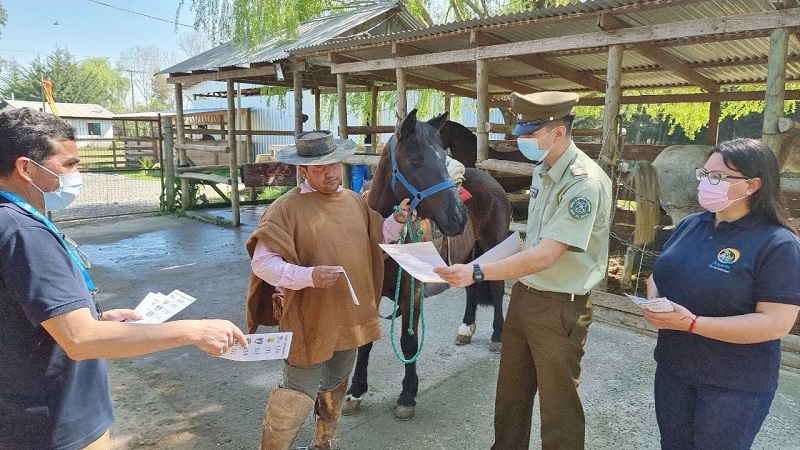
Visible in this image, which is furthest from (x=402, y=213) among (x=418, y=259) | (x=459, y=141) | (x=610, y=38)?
(x=610, y=38)

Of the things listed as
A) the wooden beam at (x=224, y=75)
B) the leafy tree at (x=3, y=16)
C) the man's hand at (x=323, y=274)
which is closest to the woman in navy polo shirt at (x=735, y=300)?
the man's hand at (x=323, y=274)

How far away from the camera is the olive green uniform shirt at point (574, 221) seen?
6.40 ft

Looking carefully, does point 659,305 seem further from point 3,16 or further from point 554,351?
point 3,16

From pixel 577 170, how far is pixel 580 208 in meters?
0.18

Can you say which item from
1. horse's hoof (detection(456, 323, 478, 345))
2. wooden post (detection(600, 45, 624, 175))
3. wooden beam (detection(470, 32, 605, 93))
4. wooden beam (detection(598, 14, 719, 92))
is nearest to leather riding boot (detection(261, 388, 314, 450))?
horse's hoof (detection(456, 323, 478, 345))

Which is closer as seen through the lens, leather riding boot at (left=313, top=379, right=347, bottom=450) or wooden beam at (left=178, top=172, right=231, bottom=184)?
leather riding boot at (left=313, top=379, right=347, bottom=450)

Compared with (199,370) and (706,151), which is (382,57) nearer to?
(706,151)

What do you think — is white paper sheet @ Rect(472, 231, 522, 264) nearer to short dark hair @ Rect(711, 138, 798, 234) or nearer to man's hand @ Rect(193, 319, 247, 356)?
short dark hair @ Rect(711, 138, 798, 234)

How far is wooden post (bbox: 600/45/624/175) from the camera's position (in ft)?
16.0

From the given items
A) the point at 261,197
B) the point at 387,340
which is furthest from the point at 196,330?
the point at 261,197

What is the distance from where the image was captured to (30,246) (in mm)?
1283

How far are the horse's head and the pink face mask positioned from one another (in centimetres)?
122

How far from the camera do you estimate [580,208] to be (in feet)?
6.43

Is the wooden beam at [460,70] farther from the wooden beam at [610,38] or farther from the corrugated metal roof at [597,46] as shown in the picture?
the wooden beam at [610,38]
